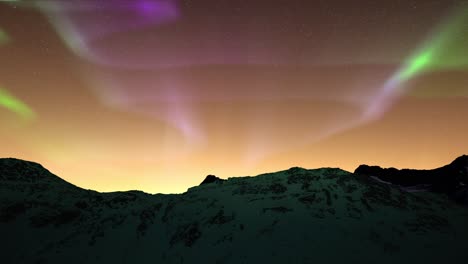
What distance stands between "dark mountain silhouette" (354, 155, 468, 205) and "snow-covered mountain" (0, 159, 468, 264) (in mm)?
3676

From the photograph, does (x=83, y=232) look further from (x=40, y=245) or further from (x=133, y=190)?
(x=133, y=190)

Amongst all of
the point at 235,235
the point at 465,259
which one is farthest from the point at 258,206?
the point at 465,259

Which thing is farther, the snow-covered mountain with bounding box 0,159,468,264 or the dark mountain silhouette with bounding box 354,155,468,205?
the dark mountain silhouette with bounding box 354,155,468,205

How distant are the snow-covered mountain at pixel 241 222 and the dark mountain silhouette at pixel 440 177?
145 inches

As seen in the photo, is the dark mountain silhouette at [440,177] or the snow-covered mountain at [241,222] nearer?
the snow-covered mountain at [241,222]

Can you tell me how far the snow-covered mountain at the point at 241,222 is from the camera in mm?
53844

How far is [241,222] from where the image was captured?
65250 millimetres

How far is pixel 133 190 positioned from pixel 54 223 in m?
21.0

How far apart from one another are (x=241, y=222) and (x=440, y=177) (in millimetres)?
50466

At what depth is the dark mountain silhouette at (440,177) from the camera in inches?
2800

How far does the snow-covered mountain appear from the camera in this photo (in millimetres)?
53844

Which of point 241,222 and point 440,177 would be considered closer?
point 241,222

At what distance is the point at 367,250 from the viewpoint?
51625 millimetres

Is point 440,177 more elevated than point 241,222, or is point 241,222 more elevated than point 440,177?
point 440,177
